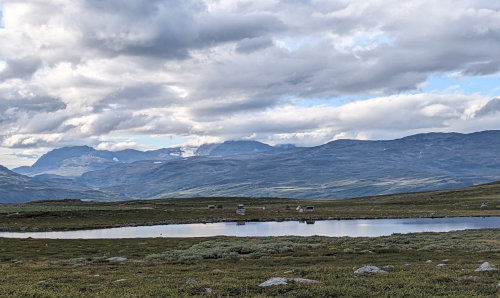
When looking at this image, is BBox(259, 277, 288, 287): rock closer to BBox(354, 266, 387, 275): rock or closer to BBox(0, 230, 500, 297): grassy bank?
BBox(0, 230, 500, 297): grassy bank

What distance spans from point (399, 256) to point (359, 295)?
21.9 metres

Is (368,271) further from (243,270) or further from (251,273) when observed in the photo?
(243,270)

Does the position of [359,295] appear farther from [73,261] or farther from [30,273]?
[73,261]

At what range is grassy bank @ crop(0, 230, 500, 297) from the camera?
75.2 feet

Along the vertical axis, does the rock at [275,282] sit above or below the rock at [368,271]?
above

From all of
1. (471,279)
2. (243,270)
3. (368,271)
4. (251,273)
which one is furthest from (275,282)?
(471,279)

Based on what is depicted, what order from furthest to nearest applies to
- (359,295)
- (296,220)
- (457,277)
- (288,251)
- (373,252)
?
(296,220), (288,251), (373,252), (457,277), (359,295)

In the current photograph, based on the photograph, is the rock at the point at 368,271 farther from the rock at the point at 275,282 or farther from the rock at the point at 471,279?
the rock at the point at 275,282

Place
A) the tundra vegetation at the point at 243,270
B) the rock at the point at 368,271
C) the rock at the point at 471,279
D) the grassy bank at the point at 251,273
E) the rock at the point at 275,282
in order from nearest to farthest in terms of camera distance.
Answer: the grassy bank at the point at 251,273 < the tundra vegetation at the point at 243,270 < the rock at the point at 275,282 < the rock at the point at 471,279 < the rock at the point at 368,271

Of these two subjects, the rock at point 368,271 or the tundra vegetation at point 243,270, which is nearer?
the tundra vegetation at point 243,270

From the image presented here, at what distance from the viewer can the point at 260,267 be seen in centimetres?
3534

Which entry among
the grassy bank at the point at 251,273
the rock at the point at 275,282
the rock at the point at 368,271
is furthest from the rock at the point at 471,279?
the rock at the point at 275,282

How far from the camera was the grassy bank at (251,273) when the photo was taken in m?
22.9

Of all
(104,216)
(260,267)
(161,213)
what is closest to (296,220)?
(161,213)
